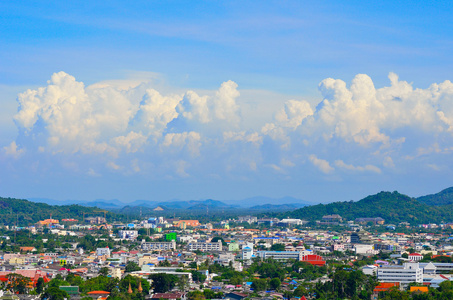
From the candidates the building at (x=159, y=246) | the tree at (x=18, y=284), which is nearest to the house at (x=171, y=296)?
the tree at (x=18, y=284)

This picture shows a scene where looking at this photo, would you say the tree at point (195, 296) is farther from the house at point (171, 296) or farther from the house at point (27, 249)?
the house at point (27, 249)

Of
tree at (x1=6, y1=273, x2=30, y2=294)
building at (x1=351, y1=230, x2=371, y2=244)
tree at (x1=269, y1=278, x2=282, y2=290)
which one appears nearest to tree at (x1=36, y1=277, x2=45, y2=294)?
tree at (x1=6, y1=273, x2=30, y2=294)

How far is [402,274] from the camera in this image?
193 feet

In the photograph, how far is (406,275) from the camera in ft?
192

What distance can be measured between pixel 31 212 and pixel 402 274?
11666 centimetres

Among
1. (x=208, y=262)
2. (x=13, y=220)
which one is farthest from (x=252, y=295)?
(x=13, y=220)

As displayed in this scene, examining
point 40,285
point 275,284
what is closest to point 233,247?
point 275,284

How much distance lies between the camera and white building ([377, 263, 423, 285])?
58344mm

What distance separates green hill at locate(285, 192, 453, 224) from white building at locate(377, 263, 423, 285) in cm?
9682

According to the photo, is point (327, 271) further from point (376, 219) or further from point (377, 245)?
point (376, 219)

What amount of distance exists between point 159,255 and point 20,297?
32165mm

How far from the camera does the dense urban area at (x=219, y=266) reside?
1921 inches

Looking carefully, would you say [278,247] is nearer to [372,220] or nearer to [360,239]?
[360,239]

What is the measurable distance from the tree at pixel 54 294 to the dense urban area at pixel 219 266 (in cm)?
6
